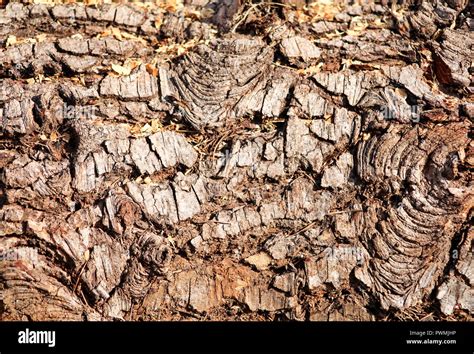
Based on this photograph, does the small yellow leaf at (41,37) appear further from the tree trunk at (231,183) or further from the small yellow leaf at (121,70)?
the small yellow leaf at (121,70)

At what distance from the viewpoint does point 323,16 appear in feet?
11.9

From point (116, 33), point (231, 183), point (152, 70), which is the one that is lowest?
point (231, 183)

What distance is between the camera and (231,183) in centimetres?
314

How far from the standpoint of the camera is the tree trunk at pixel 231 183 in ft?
9.91

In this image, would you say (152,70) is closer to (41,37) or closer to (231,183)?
(41,37)

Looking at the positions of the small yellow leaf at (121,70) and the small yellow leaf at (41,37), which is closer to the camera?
the small yellow leaf at (121,70)

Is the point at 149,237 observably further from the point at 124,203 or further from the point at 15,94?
the point at 15,94

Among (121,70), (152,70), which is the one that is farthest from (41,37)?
(152,70)

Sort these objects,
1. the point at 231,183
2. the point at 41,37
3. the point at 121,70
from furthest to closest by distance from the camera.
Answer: the point at 41,37
the point at 121,70
the point at 231,183

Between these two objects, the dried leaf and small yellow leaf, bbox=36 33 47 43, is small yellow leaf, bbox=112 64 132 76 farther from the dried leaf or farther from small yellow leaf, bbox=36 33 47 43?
small yellow leaf, bbox=36 33 47 43

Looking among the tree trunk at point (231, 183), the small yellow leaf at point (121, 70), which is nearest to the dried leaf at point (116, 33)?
the tree trunk at point (231, 183)

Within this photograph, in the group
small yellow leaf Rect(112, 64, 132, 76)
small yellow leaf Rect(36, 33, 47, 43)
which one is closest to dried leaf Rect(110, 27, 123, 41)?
small yellow leaf Rect(112, 64, 132, 76)
